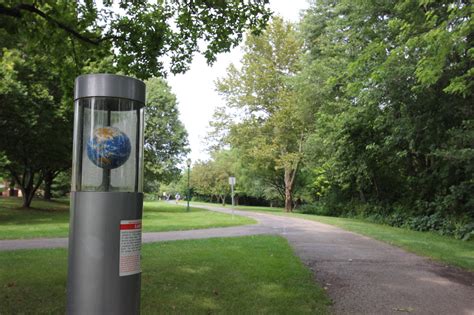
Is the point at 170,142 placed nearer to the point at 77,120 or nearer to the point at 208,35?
the point at 208,35

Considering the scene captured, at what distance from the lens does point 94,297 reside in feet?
11.7

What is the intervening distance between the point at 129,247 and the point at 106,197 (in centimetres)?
49

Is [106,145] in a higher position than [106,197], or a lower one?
higher

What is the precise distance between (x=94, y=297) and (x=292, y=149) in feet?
113

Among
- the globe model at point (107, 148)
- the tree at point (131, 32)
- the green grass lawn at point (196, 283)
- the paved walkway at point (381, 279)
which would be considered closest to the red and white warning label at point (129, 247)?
the globe model at point (107, 148)

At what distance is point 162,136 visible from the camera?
36.4 m

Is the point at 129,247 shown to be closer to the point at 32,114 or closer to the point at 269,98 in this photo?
the point at 32,114

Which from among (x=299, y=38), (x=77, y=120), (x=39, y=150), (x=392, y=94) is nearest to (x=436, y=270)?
(x=77, y=120)

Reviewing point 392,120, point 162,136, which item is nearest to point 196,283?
point 392,120

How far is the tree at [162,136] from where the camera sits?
117 ft

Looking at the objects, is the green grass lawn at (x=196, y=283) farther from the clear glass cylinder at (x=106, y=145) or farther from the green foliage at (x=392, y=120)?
the green foliage at (x=392, y=120)

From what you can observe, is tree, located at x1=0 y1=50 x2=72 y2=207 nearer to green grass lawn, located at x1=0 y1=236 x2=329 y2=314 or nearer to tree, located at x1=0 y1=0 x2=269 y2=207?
tree, located at x1=0 y1=0 x2=269 y2=207

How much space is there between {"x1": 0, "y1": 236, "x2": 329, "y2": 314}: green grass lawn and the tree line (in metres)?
4.51

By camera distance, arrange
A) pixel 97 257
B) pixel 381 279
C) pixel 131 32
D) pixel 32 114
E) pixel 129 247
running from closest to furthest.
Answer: pixel 97 257, pixel 129 247, pixel 381 279, pixel 131 32, pixel 32 114
